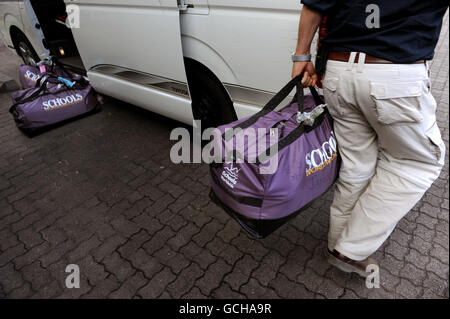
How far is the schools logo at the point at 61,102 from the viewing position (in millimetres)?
3383

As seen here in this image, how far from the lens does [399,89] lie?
1.24 meters

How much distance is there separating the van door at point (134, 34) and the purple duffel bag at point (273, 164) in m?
1.26

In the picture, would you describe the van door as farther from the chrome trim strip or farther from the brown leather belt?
the brown leather belt

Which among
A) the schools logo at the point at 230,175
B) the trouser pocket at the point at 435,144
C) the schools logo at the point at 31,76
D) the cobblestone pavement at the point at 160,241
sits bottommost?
the cobblestone pavement at the point at 160,241

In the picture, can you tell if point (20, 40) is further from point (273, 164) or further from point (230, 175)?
point (273, 164)

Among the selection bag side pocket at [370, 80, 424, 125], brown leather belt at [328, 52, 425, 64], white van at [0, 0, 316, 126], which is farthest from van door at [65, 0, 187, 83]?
bag side pocket at [370, 80, 424, 125]

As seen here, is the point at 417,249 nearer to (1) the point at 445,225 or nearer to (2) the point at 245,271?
(1) the point at 445,225

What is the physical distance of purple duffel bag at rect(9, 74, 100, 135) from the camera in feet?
10.9

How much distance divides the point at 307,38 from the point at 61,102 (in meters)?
3.16

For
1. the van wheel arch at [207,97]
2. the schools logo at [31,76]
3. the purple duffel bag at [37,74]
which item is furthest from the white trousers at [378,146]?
the schools logo at [31,76]

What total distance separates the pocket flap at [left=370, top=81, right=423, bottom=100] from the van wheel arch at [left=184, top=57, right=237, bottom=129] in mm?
1348

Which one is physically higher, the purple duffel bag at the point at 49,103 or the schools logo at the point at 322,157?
the schools logo at the point at 322,157

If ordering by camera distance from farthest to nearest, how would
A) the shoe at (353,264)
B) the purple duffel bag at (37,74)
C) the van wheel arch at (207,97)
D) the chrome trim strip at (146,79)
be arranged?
the purple duffel bag at (37,74) → the chrome trim strip at (146,79) → the van wheel arch at (207,97) → the shoe at (353,264)

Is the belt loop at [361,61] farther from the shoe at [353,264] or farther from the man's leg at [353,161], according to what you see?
the shoe at [353,264]
